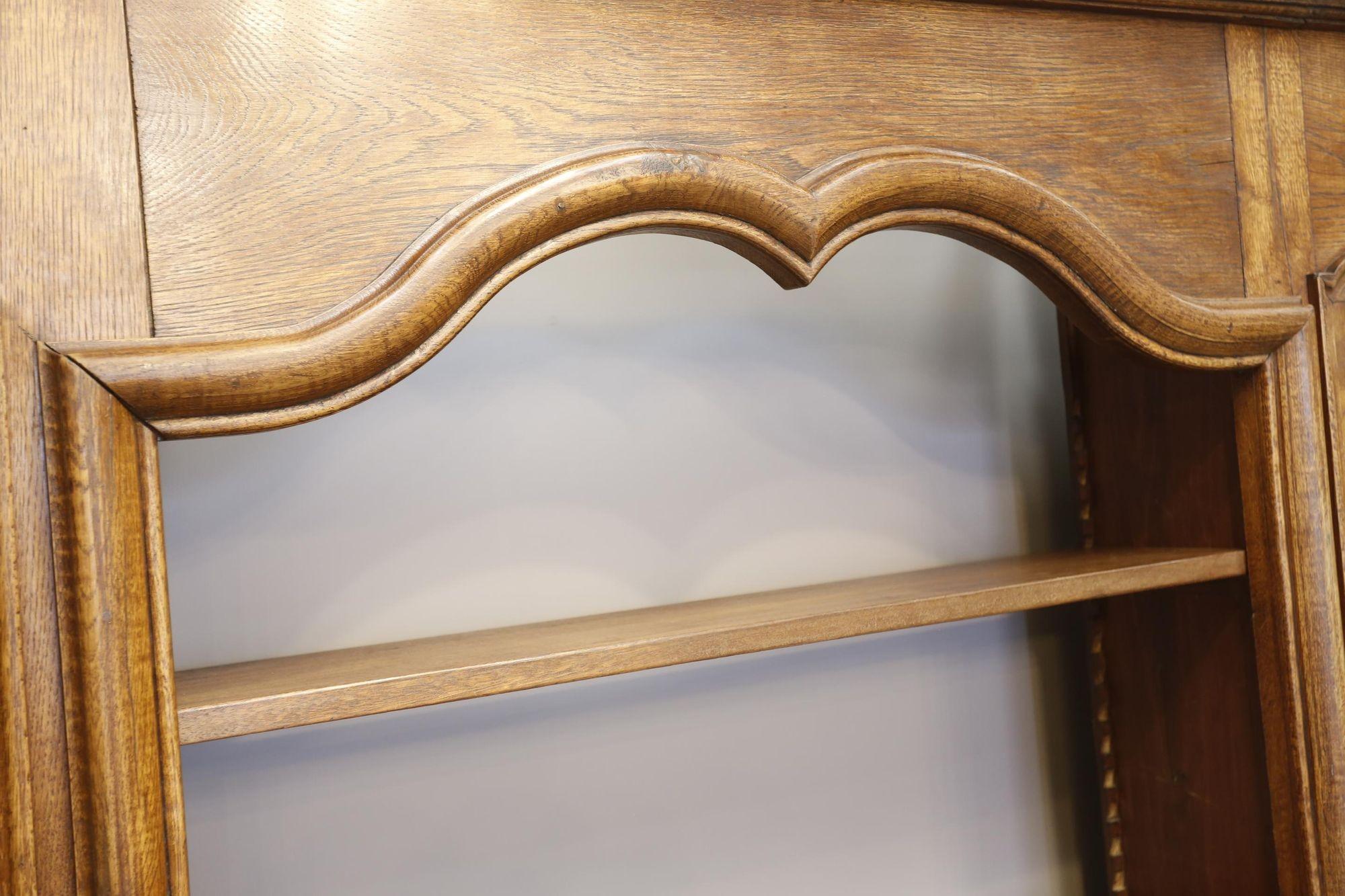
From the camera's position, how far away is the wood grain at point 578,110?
0.73 m

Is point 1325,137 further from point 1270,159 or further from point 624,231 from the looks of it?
point 624,231

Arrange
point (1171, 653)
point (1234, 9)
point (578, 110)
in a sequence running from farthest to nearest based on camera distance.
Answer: point (1171, 653) < point (1234, 9) < point (578, 110)

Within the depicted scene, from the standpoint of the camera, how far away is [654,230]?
2.87 feet

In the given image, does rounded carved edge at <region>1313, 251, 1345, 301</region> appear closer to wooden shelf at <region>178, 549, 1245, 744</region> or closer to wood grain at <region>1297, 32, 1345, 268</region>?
wood grain at <region>1297, 32, 1345, 268</region>

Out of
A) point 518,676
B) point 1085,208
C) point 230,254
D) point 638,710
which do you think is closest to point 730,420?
point 638,710

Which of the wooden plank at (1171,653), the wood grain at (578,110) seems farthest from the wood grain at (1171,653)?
the wood grain at (578,110)

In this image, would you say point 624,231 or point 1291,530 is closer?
point 624,231

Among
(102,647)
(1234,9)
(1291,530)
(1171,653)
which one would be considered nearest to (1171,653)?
(1171,653)

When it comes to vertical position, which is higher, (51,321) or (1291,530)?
(51,321)

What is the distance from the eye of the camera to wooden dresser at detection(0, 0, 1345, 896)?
2.21 feet

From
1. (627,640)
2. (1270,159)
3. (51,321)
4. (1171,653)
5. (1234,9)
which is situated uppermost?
(1234,9)

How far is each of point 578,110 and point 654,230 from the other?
11cm

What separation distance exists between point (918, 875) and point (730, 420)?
0.67m

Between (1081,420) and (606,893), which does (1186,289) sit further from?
(606,893)
